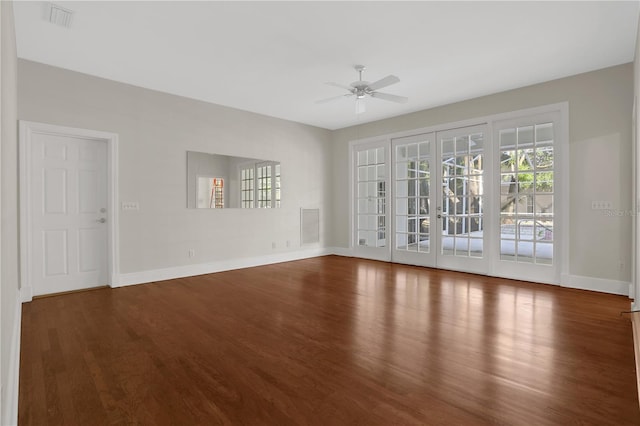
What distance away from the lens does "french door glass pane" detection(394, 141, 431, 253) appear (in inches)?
241

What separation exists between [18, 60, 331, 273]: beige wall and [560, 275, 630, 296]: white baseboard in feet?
15.0

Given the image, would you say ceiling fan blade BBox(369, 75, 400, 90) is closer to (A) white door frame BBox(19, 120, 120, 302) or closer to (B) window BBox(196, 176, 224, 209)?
(B) window BBox(196, 176, 224, 209)

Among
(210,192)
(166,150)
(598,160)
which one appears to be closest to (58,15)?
(166,150)

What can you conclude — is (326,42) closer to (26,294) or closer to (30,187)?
(30,187)

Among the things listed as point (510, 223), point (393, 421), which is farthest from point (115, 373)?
point (510, 223)

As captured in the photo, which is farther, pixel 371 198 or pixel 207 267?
pixel 371 198

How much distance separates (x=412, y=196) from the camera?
20.7ft

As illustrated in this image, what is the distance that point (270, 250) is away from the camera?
21.4ft

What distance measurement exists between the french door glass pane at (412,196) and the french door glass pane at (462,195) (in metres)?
0.34

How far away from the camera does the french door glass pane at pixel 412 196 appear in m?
6.13

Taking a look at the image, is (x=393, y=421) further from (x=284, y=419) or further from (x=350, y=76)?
(x=350, y=76)

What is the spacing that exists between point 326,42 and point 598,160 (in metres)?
3.74

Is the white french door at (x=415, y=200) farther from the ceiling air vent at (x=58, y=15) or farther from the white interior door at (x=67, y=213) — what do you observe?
the ceiling air vent at (x=58, y=15)

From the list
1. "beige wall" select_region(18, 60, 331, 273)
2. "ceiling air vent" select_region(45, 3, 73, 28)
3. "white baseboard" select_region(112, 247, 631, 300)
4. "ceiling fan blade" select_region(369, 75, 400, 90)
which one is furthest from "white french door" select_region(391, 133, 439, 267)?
"ceiling air vent" select_region(45, 3, 73, 28)
